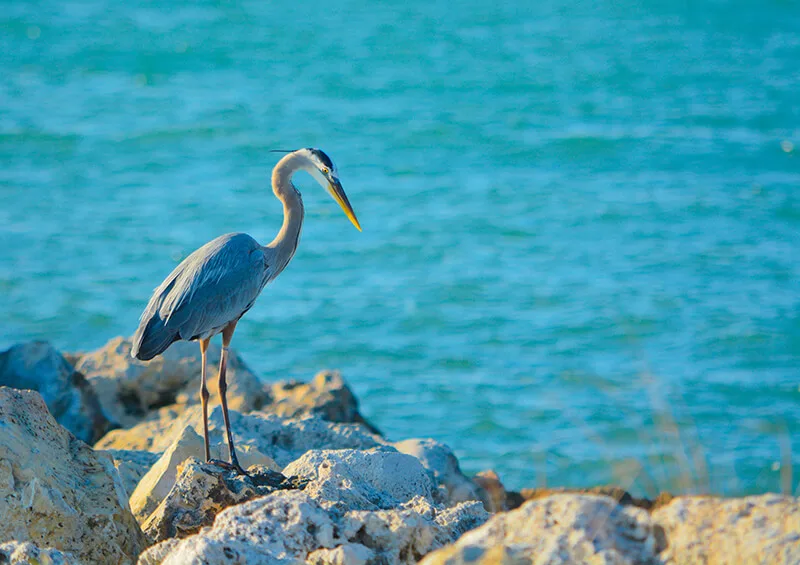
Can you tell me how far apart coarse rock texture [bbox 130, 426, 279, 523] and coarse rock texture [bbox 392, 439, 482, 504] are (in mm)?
1366

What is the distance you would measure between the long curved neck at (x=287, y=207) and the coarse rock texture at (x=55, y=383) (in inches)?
105

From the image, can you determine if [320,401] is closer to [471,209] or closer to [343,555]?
[343,555]

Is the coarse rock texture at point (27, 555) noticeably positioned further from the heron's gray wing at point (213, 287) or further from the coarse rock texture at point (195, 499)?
the heron's gray wing at point (213, 287)

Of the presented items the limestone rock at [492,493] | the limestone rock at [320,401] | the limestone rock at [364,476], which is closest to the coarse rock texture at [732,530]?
the limestone rock at [364,476]

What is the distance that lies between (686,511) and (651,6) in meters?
38.5

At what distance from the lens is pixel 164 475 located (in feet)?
18.3

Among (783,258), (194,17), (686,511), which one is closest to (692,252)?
(783,258)

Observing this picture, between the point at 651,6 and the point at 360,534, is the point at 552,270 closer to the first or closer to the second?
the point at 360,534

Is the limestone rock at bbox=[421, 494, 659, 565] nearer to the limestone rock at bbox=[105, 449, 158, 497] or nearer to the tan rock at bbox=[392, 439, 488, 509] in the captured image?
the limestone rock at bbox=[105, 449, 158, 497]

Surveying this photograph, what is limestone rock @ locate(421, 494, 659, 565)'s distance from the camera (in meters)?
3.07

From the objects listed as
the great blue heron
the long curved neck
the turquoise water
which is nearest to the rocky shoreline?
the turquoise water

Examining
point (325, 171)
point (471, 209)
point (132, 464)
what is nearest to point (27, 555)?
point (132, 464)

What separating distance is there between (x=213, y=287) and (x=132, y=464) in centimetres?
122

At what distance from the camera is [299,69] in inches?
1278
